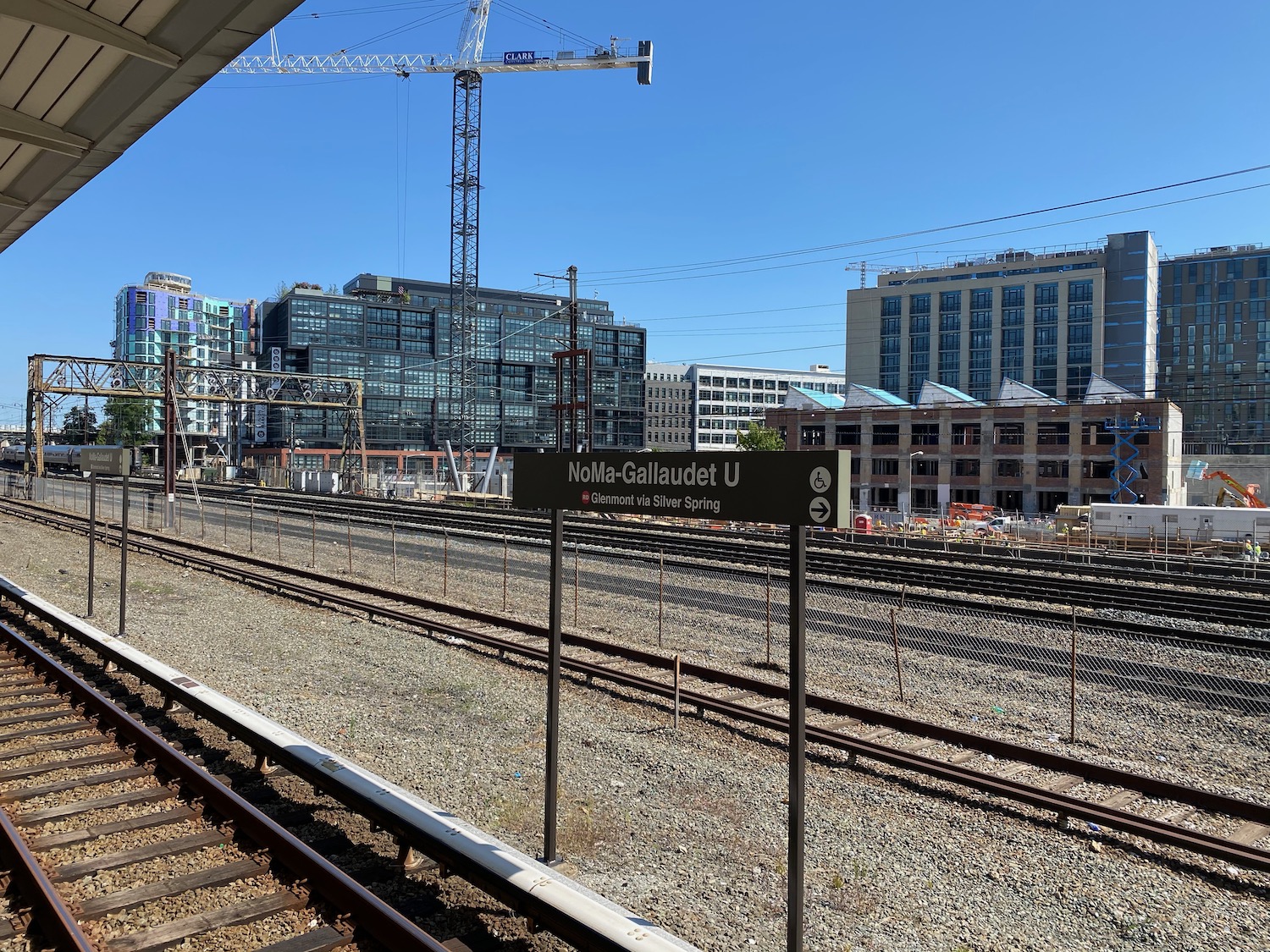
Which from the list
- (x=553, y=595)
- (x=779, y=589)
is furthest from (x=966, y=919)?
(x=779, y=589)

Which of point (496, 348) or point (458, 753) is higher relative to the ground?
point (496, 348)

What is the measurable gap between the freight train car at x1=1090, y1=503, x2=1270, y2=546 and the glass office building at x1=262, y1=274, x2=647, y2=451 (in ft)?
252

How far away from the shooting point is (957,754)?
9.73m

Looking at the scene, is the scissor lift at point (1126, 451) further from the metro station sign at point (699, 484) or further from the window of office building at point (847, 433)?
the metro station sign at point (699, 484)

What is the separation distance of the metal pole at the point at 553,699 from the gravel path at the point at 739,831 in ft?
1.51

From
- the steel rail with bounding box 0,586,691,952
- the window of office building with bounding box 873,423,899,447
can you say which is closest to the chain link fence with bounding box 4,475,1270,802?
the steel rail with bounding box 0,586,691,952

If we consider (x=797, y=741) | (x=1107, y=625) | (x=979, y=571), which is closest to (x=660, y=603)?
(x=1107, y=625)

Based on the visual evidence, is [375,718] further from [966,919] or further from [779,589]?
[779,589]

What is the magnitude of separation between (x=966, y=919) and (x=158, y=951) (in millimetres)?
5257

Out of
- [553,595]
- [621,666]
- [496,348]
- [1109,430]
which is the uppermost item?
[496,348]

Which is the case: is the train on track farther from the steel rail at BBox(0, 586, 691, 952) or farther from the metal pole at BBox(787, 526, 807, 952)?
the metal pole at BBox(787, 526, 807, 952)

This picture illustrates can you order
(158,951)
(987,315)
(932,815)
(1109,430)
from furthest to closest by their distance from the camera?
(987,315), (1109,430), (932,815), (158,951)

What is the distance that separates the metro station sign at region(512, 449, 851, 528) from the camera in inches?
171

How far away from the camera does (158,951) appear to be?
5082 mm
